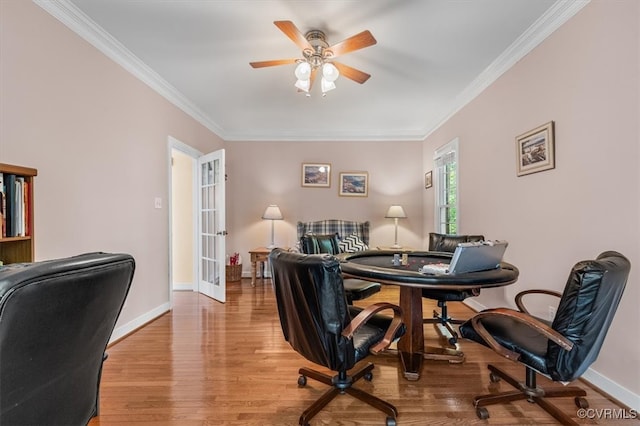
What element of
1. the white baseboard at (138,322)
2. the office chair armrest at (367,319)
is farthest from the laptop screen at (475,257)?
the white baseboard at (138,322)

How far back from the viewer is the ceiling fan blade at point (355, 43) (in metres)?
1.98

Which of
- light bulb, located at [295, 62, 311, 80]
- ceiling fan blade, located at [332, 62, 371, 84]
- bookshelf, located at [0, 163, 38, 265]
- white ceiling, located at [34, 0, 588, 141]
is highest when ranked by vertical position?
white ceiling, located at [34, 0, 588, 141]

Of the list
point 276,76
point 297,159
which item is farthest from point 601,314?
point 297,159

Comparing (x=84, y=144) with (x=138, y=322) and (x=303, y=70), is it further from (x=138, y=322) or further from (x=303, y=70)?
(x=303, y=70)

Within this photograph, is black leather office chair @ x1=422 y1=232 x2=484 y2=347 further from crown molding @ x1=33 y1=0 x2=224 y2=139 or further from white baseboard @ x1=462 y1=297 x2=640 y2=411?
crown molding @ x1=33 y1=0 x2=224 y2=139

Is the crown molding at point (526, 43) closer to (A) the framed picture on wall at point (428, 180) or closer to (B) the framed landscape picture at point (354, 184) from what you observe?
(A) the framed picture on wall at point (428, 180)

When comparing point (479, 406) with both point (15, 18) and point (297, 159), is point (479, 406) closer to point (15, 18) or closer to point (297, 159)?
point (15, 18)

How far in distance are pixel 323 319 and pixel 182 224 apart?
375cm

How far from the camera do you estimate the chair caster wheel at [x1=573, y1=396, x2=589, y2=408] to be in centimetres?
165

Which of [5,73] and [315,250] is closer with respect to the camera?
[5,73]

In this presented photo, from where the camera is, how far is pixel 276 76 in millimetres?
3129

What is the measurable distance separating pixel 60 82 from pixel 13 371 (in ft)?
7.36

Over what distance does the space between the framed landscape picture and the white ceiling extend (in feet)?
4.24
